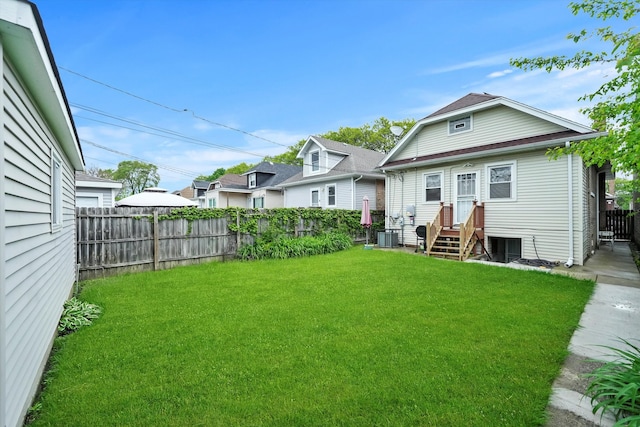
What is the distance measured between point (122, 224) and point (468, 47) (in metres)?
12.1

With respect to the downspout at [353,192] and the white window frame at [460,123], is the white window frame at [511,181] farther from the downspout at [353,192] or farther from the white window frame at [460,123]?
the downspout at [353,192]

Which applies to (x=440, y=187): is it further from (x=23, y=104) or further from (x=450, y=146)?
(x=23, y=104)

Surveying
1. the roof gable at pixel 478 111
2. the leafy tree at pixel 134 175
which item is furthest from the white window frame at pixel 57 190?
the leafy tree at pixel 134 175

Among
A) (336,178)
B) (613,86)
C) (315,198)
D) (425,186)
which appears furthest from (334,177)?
(613,86)

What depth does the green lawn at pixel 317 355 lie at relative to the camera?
7.80 feet

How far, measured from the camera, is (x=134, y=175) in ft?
153

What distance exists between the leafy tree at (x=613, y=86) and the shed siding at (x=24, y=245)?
5234mm

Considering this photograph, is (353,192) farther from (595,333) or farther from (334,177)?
(595,333)

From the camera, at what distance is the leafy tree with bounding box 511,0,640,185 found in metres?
3.30

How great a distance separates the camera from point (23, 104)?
2484 millimetres

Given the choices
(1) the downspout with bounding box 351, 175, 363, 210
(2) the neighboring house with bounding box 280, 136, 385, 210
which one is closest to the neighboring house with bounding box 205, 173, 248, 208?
(2) the neighboring house with bounding box 280, 136, 385, 210

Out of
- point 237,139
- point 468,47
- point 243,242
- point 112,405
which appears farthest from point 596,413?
point 237,139

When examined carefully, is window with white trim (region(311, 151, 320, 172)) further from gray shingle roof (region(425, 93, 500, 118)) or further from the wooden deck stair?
the wooden deck stair

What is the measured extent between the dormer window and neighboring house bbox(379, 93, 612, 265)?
0.03m
